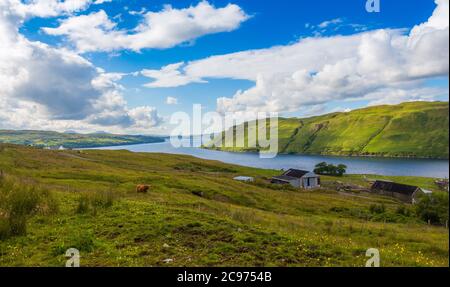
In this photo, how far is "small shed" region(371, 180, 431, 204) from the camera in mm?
85238

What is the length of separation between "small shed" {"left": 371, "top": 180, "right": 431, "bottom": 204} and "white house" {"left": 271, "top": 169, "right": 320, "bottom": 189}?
19400 mm

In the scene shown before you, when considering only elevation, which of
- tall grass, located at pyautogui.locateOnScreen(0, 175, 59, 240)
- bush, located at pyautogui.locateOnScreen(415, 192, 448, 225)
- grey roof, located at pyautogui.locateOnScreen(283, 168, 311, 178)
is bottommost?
grey roof, located at pyautogui.locateOnScreen(283, 168, 311, 178)

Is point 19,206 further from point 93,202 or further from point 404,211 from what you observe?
point 404,211

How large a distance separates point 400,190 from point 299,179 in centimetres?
3064

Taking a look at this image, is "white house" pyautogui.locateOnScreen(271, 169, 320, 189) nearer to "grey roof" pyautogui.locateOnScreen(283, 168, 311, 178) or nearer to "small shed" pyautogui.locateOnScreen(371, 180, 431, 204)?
"grey roof" pyautogui.locateOnScreen(283, 168, 311, 178)

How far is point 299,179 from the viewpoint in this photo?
3989 inches

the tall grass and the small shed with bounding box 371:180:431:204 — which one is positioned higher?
the tall grass

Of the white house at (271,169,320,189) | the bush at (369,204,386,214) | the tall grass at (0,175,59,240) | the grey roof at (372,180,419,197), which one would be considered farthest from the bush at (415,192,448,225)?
the tall grass at (0,175,59,240)

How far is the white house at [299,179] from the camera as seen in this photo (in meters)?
101

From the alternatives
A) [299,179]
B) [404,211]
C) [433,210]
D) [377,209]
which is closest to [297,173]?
[299,179]

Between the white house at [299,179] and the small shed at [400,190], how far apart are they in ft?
63.6

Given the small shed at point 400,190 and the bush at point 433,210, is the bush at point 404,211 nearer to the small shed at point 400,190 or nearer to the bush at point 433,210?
the bush at point 433,210

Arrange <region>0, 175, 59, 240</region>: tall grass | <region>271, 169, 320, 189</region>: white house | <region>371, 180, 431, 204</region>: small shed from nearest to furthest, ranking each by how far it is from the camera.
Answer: <region>0, 175, 59, 240</region>: tall grass
<region>371, 180, 431, 204</region>: small shed
<region>271, 169, 320, 189</region>: white house

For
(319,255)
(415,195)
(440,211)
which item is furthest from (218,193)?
(415,195)
